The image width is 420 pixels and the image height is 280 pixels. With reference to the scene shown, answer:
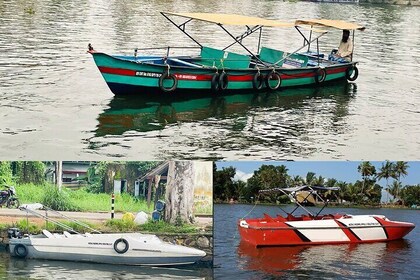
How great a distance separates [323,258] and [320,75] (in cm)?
980

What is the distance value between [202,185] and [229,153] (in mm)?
4594

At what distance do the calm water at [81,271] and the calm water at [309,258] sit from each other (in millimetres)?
243

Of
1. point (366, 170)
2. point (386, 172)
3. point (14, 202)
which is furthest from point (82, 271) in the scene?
point (386, 172)

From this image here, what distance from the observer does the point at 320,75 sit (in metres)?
16.5

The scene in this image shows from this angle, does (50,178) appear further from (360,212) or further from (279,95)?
(279,95)

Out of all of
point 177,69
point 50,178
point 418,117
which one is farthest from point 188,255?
point 418,117

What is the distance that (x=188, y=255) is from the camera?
6.92 metres

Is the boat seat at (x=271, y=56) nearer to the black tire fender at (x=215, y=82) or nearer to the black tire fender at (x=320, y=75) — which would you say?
the black tire fender at (x=320, y=75)

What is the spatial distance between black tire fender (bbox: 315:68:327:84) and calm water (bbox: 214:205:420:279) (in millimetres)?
9463

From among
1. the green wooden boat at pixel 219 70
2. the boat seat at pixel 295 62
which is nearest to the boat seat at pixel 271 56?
the green wooden boat at pixel 219 70

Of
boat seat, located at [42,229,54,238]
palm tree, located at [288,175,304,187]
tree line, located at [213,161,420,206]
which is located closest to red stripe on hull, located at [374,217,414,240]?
tree line, located at [213,161,420,206]

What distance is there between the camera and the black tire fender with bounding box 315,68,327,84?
1647 cm

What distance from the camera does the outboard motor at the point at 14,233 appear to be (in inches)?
273

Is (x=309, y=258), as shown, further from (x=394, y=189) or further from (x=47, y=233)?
(x=47, y=233)
